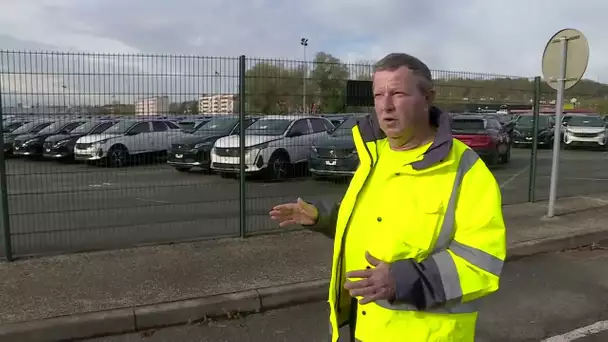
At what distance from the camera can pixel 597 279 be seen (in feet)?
18.5

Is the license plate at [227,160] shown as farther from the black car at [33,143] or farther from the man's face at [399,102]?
the man's face at [399,102]

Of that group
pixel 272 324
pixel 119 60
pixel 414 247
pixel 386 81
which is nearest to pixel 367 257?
pixel 414 247

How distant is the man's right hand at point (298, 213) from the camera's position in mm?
2105

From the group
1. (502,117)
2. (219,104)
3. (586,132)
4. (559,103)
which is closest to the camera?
(219,104)

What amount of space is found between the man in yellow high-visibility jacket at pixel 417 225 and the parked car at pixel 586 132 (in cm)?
2588

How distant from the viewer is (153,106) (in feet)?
18.8

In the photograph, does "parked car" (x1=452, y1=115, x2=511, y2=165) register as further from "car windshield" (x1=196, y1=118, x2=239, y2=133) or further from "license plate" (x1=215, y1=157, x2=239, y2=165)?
"car windshield" (x1=196, y1=118, x2=239, y2=133)

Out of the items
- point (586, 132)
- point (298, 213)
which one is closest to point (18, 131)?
point (298, 213)

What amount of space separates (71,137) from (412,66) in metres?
6.30

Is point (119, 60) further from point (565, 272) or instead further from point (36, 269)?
point (565, 272)

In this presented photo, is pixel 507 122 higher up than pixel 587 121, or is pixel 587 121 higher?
pixel 587 121

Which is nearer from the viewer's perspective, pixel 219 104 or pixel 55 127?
pixel 219 104

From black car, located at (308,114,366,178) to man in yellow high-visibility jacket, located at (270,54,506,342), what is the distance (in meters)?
5.60

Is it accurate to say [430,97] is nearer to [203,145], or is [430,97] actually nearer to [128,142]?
[128,142]
